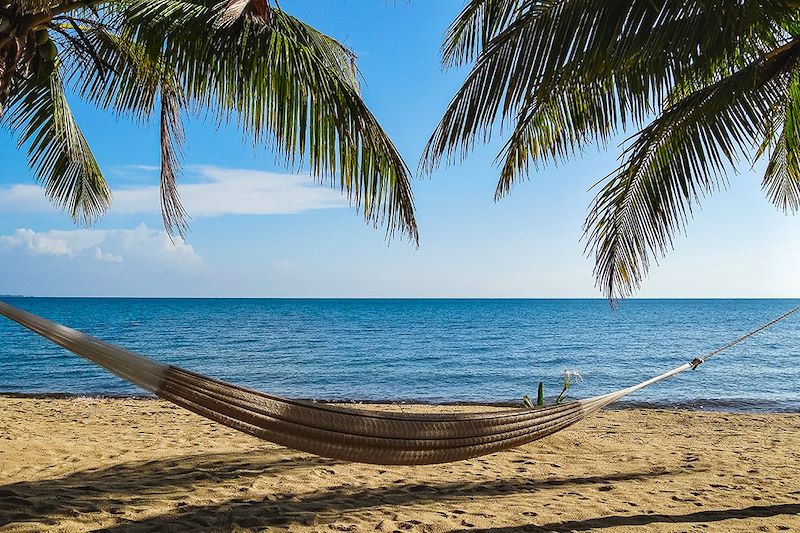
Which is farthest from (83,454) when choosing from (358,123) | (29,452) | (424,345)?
(424,345)

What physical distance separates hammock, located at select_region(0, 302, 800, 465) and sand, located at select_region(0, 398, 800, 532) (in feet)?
2.09

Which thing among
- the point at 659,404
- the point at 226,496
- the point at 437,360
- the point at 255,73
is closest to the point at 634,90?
the point at 255,73

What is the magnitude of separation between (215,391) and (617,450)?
3.42 meters

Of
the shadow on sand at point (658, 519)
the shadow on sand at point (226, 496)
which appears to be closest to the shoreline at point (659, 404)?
the shadow on sand at point (226, 496)

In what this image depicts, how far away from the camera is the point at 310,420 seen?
190 cm

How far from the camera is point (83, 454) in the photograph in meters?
3.81

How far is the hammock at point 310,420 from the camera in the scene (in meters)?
1.79

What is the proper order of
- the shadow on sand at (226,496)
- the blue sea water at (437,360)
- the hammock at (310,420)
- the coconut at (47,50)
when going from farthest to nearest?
the blue sea water at (437,360) → the coconut at (47,50) → the shadow on sand at (226,496) → the hammock at (310,420)

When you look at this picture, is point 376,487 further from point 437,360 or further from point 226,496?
point 437,360

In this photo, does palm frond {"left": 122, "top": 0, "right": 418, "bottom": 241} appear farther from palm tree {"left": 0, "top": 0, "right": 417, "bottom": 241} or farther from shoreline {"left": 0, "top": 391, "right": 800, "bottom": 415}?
shoreline {"left": 0, "top": 391, "right": 800, "bottom": 415}

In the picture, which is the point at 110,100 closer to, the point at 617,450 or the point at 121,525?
the point at 121,525

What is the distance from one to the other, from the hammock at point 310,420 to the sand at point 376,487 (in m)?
0.64

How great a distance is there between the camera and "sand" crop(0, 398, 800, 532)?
262 centimetres

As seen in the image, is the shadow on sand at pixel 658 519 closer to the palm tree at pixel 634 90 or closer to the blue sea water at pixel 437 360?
the palm tree at pixel 634 90
